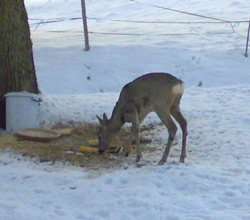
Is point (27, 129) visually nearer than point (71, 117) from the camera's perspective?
Yes

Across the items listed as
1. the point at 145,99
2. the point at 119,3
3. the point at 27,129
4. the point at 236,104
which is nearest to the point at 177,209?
the point at 145,99

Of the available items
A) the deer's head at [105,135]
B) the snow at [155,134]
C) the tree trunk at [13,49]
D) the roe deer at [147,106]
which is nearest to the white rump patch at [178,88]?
the roe deer at [147,106]

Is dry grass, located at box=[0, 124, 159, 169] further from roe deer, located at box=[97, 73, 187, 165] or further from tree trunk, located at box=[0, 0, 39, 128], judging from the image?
tree trunk, located at box=[0, 0, 39, 128]

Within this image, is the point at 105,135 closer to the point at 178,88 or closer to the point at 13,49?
the point at 178,88

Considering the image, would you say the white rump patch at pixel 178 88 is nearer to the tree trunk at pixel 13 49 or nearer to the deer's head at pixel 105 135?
the deer's head at pixel 105 135

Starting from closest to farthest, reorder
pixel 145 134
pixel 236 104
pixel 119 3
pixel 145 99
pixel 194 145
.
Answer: pixel 145 99, pixel 194 145, pixel 145 134, pixel 236 104, pixel 119 3

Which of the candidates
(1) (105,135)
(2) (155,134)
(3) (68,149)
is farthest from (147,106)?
(2) (155,134)

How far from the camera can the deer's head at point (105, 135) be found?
8.63 m

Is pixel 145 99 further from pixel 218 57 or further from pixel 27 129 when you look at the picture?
pixel 218 57

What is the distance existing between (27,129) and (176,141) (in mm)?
2197

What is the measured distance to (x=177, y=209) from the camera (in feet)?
21.1

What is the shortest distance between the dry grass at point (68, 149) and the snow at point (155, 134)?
0.22m

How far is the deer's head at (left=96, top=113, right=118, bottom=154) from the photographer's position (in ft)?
28.3

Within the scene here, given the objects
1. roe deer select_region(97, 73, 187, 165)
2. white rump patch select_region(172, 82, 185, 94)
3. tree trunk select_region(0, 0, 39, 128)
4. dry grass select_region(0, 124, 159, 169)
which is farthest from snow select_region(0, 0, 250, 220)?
white rump patch select_region(172, 82, 185, 94)
